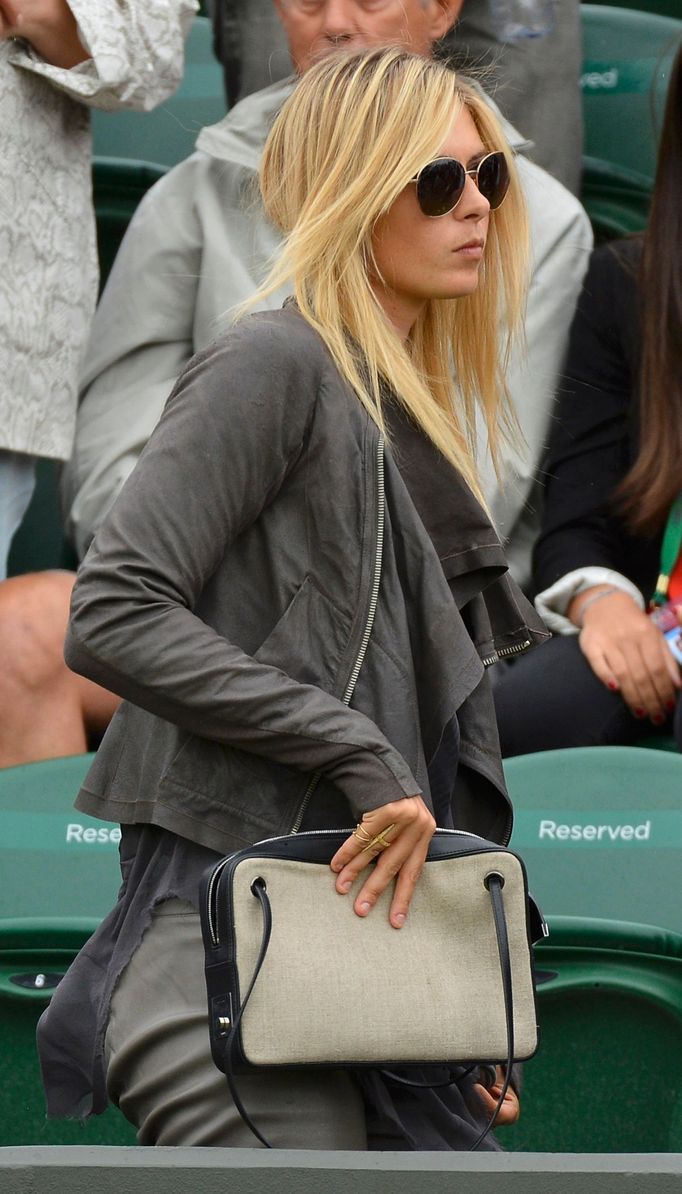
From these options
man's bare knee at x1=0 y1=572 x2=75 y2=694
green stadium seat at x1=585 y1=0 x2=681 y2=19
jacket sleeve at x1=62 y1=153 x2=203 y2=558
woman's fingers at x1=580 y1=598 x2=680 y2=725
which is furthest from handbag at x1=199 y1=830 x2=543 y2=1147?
green stadium seat at x1=585 y1=0 x2=681 y2=19

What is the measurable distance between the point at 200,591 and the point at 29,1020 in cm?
85

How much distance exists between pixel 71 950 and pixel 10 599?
2.21ft

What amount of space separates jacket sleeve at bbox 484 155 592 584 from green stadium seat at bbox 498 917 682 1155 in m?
1.06

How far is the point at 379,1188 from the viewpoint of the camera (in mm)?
1344

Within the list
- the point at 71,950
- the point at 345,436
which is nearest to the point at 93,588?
the point at 345,436

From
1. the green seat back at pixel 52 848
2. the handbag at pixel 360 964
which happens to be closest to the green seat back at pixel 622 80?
the green seat back at pixel 52 848

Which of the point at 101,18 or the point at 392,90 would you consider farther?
the point at 101,18

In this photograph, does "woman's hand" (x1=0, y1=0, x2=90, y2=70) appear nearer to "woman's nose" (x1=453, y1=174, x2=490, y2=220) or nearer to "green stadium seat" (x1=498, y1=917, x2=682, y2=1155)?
"woman's nose" (x1=453, y1=174, x2=490, y2=220)

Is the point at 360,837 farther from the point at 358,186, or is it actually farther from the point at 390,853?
the point at 358,186

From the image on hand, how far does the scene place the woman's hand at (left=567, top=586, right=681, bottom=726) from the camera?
2.74 meters

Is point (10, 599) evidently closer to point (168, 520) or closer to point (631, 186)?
point (168, 520)

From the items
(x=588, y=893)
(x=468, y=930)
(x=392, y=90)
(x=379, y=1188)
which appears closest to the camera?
(x=379, y=1188)

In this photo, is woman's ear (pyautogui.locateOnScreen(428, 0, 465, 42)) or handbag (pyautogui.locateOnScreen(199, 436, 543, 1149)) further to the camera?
woman's ear (pyautogui.locateOnScreen(428, 0, 465, 42))

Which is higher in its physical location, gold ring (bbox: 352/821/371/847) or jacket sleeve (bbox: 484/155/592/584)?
gold ring (bbox: 352/821/371/847)
